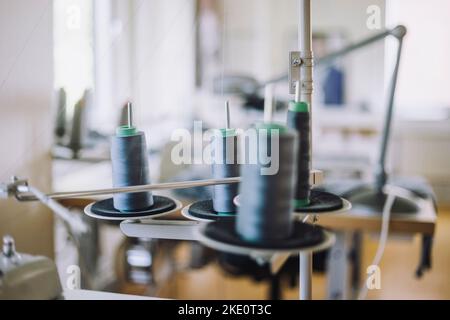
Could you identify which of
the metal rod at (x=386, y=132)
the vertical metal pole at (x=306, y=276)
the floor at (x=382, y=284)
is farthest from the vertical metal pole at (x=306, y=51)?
the floor at (x=382, y=284)

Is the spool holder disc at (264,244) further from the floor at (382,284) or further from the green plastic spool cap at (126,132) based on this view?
the floor at (382,284)

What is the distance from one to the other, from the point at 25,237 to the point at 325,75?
398 centimetres

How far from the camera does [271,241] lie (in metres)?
0.58

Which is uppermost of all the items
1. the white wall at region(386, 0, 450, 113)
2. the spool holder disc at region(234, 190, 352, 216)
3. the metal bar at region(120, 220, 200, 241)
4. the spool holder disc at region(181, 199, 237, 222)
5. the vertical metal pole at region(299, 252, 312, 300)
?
the white wall at region(386, 0, 450, 113)

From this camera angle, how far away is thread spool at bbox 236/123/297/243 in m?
0.58

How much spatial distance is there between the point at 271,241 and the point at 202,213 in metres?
0.27

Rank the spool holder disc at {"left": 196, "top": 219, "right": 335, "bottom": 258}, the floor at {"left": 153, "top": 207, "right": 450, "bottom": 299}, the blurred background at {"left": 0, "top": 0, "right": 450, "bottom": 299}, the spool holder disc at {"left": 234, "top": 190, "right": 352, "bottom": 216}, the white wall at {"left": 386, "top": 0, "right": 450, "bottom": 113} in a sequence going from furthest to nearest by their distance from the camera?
the white wall at {"left": 386, "top": 0, "right": 450, "bottom": 113}
the floor at {"left": 153, "top": 207, "right": 450, "bottom": 299}
the blurred background at {"left": 0, "top": 0, "right": 450, "bottom": 299}
the spool holder disc at {"left": 234, "top": 190, "right": 352, "bottom": 216}
the spool holder disc at {"left": 196, "top": 219, "right": 335, "bottom": 258}

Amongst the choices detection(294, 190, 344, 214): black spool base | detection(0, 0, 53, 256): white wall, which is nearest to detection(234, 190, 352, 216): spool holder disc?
detection(294, 190, 344, 214): black spool base

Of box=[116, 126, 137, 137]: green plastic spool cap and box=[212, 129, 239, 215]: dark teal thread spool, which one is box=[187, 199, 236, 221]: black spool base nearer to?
box=[212, 129, 239, 215]: dark teal thread spool

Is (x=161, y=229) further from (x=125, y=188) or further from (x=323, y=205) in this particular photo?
(x=323, y=205)

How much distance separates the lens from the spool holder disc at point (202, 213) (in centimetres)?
82

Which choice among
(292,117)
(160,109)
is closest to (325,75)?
(160,109)
